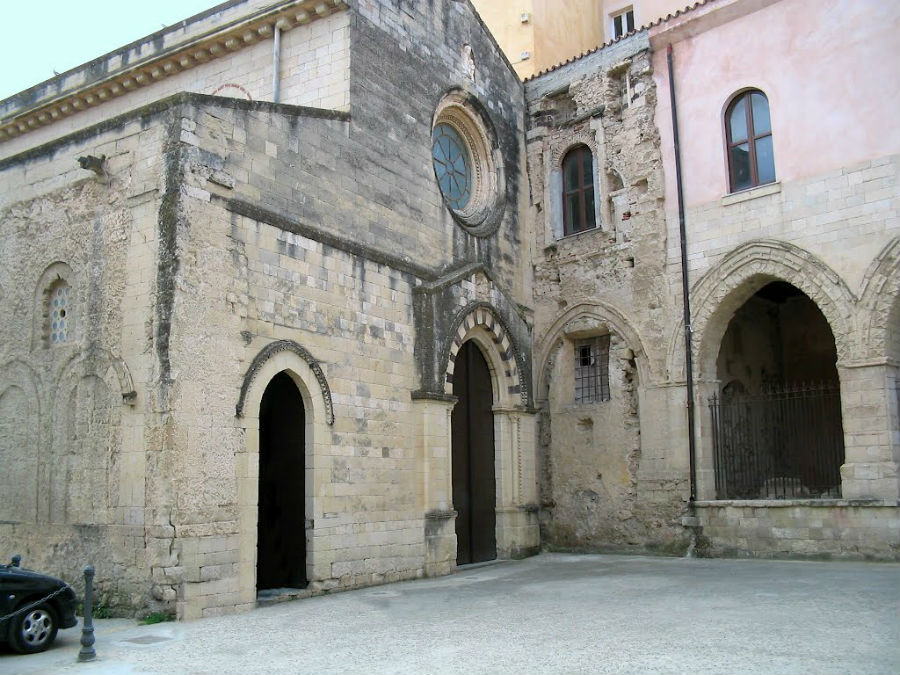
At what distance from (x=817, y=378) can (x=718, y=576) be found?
786cm

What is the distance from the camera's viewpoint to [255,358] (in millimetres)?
10406

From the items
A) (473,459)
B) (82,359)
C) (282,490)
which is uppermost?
(82,359)

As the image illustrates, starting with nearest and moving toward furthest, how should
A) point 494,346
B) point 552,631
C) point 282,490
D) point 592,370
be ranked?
point 552,631, point 282,490, point 494,346, point 592,370

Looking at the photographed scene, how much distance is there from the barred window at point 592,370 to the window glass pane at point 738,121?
13.0ft

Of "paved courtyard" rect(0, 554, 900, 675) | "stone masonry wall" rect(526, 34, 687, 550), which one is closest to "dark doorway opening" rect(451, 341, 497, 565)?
"stone masonry wall" rect(526, 34, 687, 550)

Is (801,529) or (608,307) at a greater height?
(608,307)

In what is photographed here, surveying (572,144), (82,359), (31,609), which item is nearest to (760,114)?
(572,144)

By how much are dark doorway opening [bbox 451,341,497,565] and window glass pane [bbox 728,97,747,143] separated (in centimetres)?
544

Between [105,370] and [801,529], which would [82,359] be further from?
[801,529]

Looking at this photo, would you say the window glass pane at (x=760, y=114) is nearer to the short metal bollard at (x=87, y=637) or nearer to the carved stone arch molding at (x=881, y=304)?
the carved stone arch molding at (x=881, y=304)

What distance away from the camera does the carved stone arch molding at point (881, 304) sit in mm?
12391

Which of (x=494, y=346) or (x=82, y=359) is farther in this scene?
(x=494, y=346)

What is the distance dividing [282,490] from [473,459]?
3881 millimetres

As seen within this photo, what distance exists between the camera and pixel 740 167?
47.1ft
